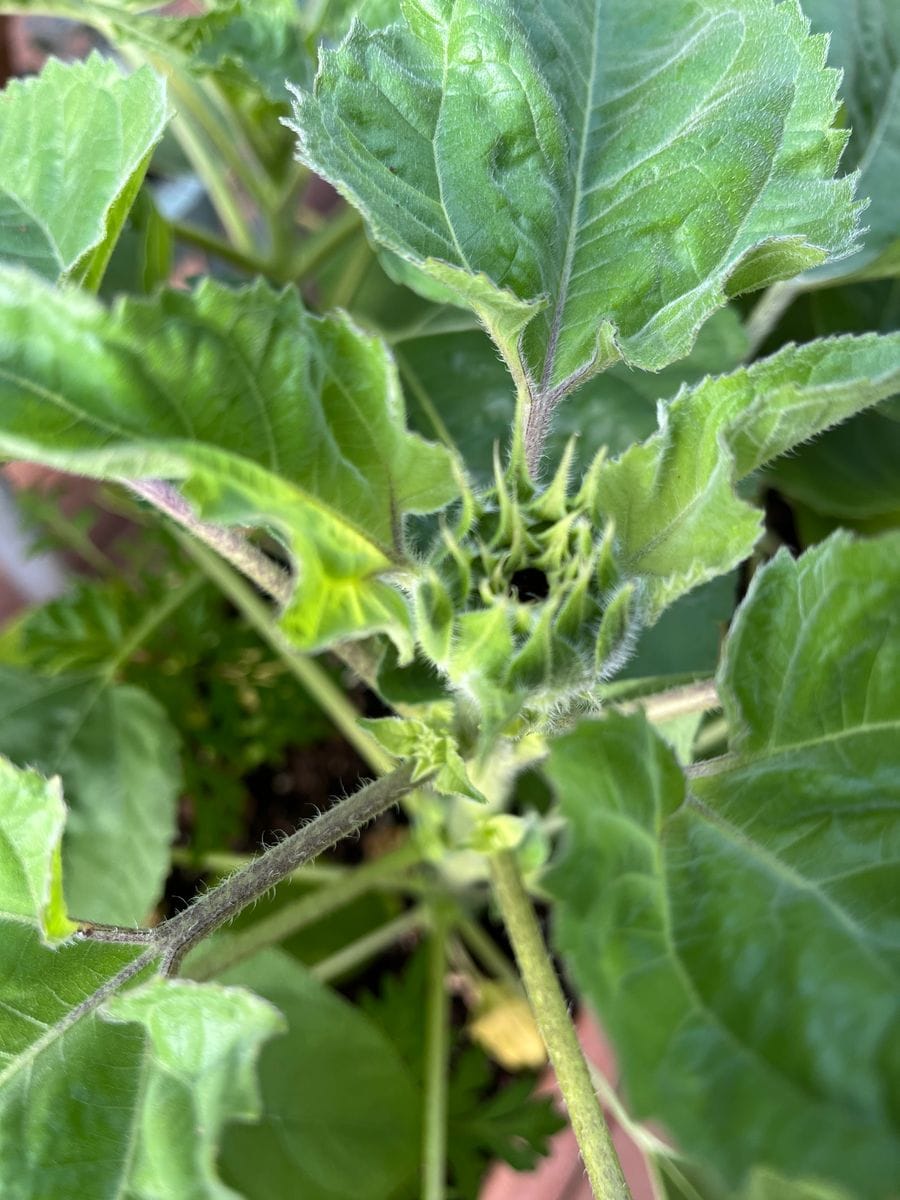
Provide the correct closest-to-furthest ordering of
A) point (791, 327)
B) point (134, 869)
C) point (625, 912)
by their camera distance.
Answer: point (625, 912), point (134, 869), point (791, 327)

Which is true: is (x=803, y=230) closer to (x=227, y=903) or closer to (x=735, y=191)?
(x=735, y=191)

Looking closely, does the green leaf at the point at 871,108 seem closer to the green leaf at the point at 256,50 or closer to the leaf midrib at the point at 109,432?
the green leaf at the point at 256,50

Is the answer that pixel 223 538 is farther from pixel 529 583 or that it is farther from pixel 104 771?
pixel 104 771

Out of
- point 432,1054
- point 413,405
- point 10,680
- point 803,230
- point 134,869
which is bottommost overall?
point 432,1054

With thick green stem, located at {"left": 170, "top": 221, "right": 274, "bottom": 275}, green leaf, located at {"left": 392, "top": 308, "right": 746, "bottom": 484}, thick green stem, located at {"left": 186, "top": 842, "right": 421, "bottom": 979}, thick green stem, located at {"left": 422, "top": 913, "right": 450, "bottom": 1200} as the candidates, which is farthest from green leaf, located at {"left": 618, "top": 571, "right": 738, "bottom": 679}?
thick green stem, located at {"left": 170, "top": 221, "right": 274, "bottom": 275}

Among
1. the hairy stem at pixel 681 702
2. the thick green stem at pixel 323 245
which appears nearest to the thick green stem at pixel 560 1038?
the hairy stem at pixel 681 702

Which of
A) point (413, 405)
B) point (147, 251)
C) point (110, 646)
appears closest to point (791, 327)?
point (413, 405)

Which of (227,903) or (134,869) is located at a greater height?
(227,903)

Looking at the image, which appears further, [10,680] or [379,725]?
[10,680]

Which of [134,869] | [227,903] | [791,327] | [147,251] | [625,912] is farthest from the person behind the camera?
[791,327]
